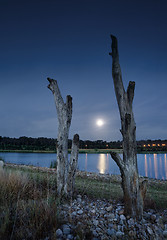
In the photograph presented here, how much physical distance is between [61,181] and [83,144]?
47413 millimetres

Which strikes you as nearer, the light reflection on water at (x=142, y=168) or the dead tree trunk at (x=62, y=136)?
the dead tree trunk at (x=62, y=136)

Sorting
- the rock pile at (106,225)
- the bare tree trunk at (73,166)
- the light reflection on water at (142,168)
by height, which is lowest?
the light reflection on water at (142,168)

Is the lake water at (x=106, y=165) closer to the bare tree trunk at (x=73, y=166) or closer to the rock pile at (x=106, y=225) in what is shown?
the bare tree trunk at (x=73, y=166)

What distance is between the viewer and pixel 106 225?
3.32 metres

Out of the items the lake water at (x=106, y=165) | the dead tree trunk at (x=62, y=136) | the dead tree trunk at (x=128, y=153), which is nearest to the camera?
the dead tree trunk at (x=128, y=153)

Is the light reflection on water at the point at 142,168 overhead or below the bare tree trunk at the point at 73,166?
below

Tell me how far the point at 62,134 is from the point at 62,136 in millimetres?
63

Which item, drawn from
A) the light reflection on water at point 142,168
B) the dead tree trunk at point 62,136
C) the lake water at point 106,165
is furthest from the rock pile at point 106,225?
the light reflection on water at point 142,168

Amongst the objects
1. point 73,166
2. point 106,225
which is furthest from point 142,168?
point 106,225

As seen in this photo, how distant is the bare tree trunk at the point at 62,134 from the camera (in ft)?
15.8

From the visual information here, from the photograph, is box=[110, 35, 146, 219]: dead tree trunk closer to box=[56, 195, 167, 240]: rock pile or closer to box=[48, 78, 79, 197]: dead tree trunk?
box=[56, 195, 167, 240]: rock pile

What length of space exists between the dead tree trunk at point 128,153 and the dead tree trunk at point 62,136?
70.0 inches

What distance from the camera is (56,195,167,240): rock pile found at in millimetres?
2768

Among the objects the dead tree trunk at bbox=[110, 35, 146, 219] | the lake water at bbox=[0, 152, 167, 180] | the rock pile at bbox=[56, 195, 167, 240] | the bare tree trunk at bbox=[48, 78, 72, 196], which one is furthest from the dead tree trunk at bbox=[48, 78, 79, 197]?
the lake water at bbox=[0, 152, 167, 180]
